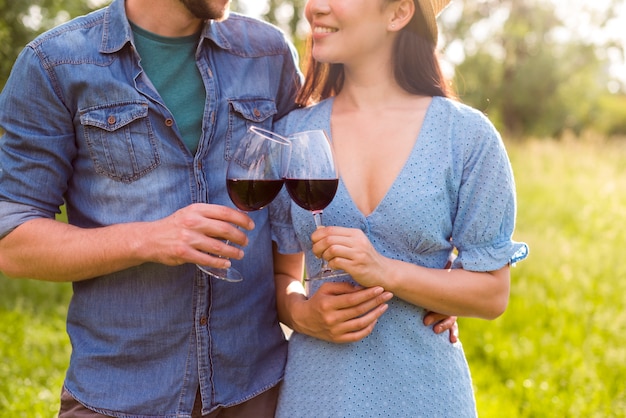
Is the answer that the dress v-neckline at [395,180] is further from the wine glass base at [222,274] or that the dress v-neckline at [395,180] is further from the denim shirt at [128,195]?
the wine glass base at [222,274]

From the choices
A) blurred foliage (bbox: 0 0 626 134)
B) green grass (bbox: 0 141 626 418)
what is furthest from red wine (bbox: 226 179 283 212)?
blurred foliage (bbox: 0 0 626 134)

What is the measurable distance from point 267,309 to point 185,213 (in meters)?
0.76

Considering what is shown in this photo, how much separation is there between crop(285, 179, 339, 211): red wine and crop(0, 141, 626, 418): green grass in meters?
2.94

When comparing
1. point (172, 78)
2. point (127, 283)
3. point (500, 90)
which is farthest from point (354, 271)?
point (500, 90)

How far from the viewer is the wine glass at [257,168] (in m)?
1.97

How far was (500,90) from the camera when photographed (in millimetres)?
25906

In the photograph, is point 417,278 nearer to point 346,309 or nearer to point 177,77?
point 346,309

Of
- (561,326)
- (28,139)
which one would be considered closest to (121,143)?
(28,139)

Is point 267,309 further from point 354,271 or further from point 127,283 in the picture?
point 354,271

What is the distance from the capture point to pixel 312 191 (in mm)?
2029

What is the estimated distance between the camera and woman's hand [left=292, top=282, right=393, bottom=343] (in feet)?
6.88

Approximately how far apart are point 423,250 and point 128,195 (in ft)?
3.27


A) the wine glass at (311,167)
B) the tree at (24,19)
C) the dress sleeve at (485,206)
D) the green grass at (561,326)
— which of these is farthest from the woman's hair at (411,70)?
the tree at (24,19)

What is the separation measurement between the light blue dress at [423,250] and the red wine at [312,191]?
262 mm
